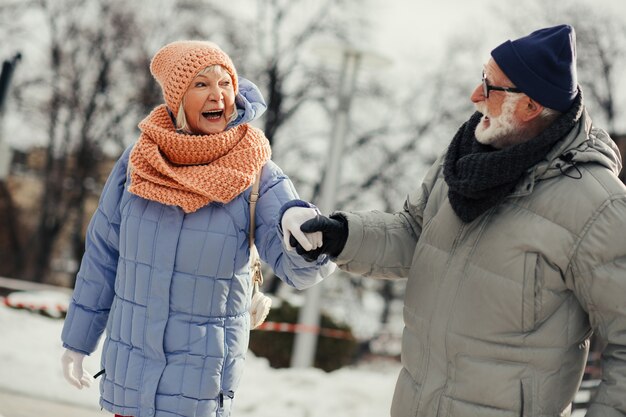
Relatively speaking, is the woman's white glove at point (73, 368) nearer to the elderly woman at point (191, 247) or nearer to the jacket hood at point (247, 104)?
the elderly woman at point (191, 247)

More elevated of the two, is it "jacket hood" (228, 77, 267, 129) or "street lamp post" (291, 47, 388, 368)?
"jacket hood" (228, 77, 267, 129)

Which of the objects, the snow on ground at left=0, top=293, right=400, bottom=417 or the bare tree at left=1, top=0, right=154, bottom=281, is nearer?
the snow on ground at left=0, top=293, right=400, bottom=417

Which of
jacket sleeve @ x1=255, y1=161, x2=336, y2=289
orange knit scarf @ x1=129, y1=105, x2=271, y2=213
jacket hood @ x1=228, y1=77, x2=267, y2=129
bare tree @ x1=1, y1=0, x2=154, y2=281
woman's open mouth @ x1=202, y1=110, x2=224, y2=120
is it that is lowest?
bare tree @ x1=1, y1=0, x2=154, y2=281

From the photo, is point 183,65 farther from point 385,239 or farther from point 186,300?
point 385,239

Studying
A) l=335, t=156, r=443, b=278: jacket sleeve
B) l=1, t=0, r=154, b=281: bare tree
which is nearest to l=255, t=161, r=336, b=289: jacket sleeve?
l=335, t=156, r=443, b=278: jacket sleeve

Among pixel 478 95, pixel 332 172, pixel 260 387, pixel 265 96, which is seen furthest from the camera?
pixel 265 96

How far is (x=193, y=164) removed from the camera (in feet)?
10.6

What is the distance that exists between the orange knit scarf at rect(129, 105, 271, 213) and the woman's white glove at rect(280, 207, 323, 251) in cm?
31

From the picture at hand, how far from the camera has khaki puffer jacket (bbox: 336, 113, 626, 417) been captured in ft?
8.10

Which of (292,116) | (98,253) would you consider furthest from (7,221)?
(98,253)

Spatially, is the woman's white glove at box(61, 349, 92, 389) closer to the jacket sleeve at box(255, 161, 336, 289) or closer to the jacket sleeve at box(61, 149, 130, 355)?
the jacket sleeve at box(61, 149, 130, 355)

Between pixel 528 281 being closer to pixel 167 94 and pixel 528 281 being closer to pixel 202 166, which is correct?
pixel 202 166

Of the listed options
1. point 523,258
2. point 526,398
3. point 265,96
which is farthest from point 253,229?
point 265,96

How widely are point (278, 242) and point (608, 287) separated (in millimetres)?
1142
